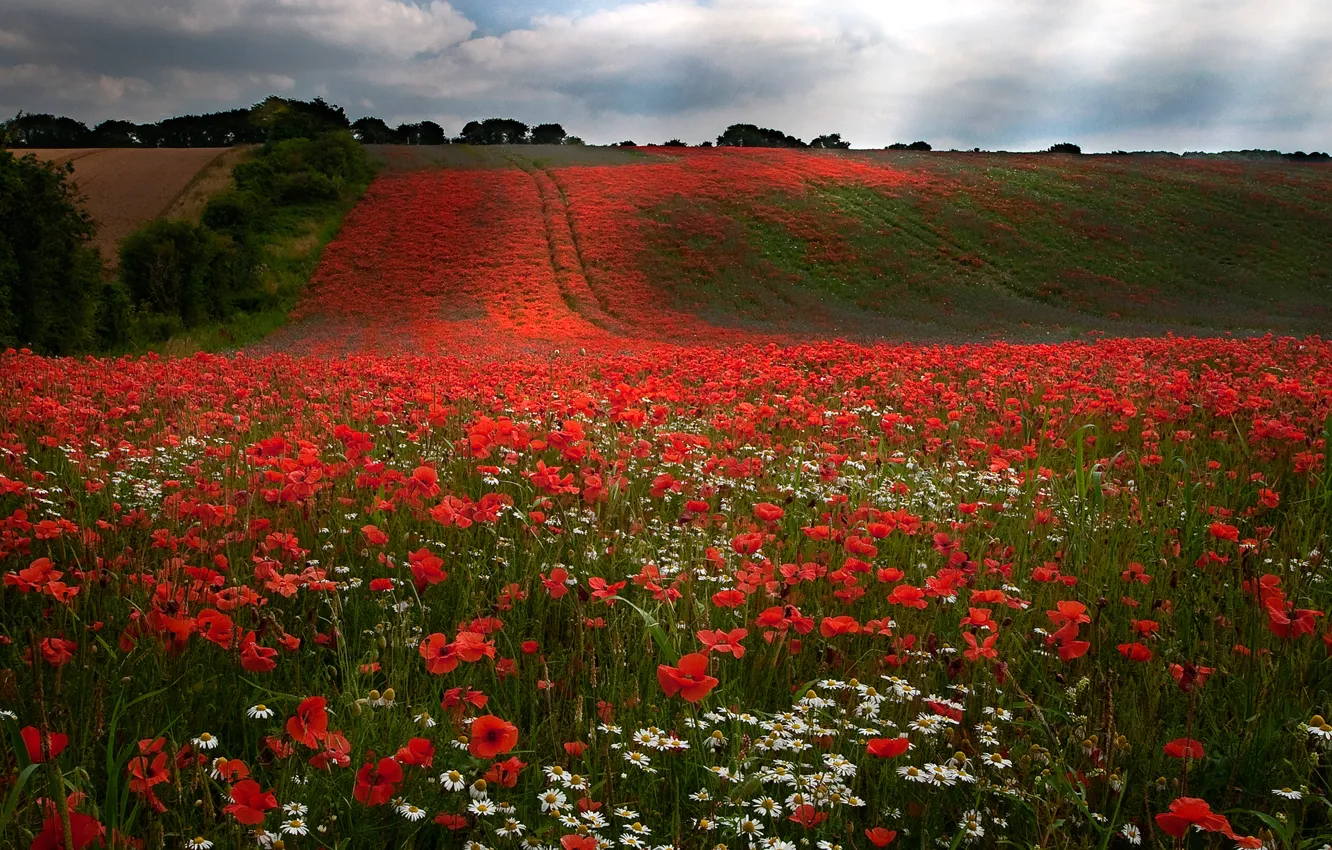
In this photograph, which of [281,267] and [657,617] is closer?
[657,617]

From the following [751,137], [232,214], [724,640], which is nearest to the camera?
[724,640]

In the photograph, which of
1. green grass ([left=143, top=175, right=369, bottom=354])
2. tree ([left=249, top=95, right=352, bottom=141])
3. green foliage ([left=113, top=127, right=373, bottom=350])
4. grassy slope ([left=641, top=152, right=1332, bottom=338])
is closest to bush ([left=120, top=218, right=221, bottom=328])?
green foliage ([left=113, top=127, right=373, bottom=350])

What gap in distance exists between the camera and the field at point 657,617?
2.02 meters

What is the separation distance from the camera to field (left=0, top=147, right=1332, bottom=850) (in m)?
2.02

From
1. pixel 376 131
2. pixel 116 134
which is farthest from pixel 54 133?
pixel 376 131

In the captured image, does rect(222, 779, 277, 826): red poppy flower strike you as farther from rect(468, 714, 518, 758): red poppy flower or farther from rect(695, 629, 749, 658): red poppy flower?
rect(695, 629, 749, 658): red poppy flower

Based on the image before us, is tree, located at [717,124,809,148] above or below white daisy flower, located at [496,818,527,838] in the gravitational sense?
above

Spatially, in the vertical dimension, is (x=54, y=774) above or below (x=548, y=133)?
below

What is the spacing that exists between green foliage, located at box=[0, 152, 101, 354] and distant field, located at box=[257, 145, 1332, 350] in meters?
5.15

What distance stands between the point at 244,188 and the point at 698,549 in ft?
124

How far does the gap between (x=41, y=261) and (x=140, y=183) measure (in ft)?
97.6

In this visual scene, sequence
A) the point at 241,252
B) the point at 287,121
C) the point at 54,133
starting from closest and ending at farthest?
the point at 241,252 → the point at 287,121 → the point at 54,133

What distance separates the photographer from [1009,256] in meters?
34.8

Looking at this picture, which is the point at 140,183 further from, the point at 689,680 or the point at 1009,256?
the point at 689,680
